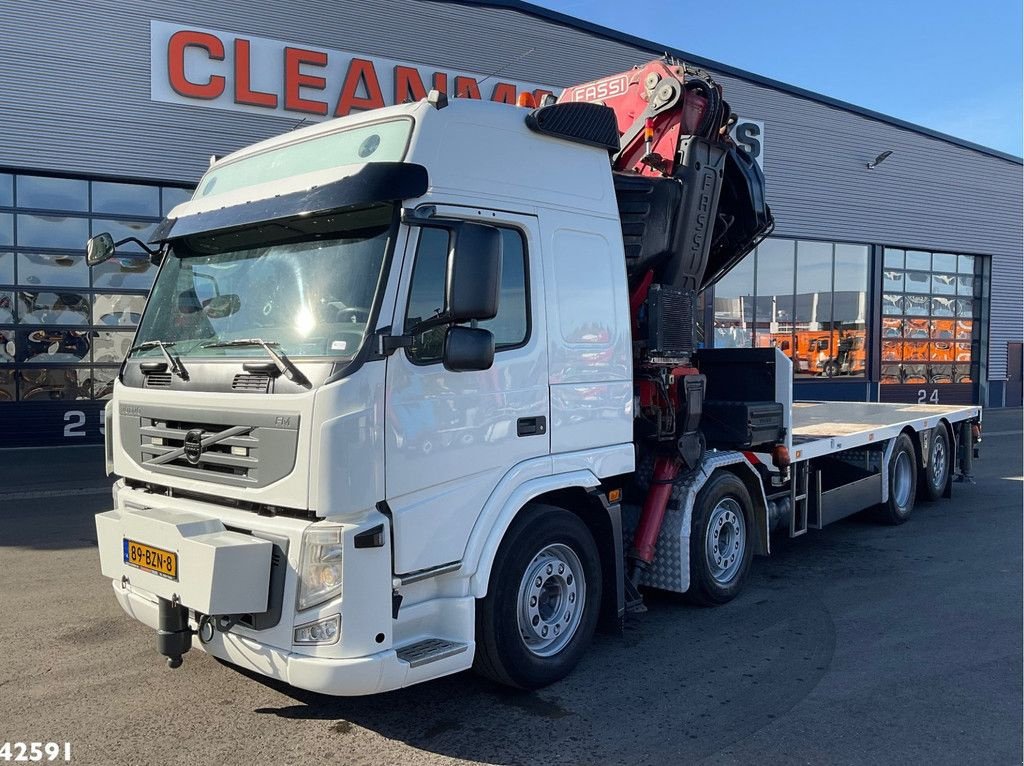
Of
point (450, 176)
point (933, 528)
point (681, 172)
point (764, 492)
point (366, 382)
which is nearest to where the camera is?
point (366, 382)

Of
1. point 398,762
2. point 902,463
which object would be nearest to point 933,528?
point 902,463

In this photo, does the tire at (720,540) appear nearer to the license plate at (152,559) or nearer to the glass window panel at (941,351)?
the license plate at (152,559)

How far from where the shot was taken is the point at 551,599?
453cm

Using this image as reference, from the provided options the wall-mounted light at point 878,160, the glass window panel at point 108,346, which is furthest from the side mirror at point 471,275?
the wall-mounted light at point 878,160

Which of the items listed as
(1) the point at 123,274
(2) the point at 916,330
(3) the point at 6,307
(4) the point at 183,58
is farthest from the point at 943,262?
(3) the point at 6,307

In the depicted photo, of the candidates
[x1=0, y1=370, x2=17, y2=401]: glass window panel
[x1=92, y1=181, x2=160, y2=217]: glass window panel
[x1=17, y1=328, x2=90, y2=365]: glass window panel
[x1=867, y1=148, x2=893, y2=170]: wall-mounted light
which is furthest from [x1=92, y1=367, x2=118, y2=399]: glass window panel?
[x1=867, y1=148, x2=893, y2=170]: wall-mounted light

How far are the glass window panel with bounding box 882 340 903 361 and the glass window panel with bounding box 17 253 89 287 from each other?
2256 centimetres

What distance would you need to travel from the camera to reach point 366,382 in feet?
11.4

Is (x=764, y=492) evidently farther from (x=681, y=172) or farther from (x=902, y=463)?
(x=902, y=463)

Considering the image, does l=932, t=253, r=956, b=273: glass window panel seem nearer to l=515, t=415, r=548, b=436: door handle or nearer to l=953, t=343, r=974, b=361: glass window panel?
l=953, t=343, r=974, b=361: glass window panel

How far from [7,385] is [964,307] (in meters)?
28.7

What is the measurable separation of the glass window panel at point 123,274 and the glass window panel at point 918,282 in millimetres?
22701

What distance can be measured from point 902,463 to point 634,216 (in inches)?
219

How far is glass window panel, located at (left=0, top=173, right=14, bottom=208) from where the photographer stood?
14531mm
